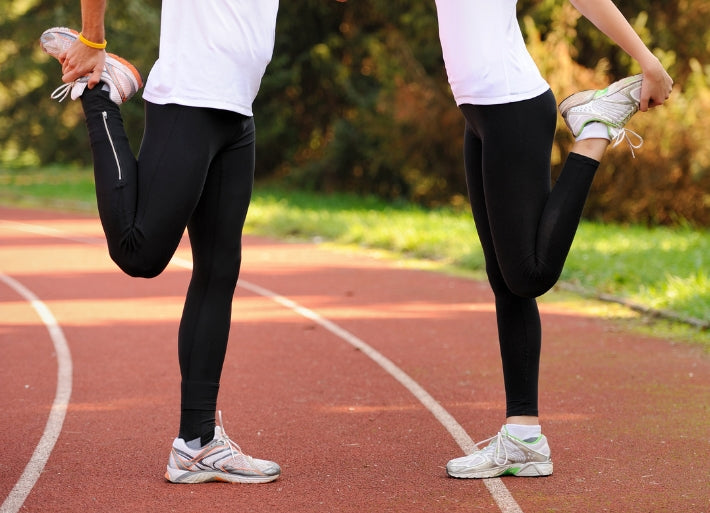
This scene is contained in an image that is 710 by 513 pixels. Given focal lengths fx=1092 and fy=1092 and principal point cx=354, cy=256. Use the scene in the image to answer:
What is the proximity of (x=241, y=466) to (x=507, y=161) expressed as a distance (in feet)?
5.48

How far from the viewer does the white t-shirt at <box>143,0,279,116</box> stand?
4.14 m

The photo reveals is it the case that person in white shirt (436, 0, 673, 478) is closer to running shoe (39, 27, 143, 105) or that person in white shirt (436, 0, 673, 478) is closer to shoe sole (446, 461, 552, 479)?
shoe sole (446, 461, 552, 479)

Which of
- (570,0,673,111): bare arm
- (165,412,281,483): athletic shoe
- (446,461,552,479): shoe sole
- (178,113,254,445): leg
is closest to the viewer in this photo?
(570,0,673,111): bare arm

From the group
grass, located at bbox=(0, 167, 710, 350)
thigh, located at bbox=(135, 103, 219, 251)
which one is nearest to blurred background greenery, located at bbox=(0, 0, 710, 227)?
grass, located at bbox=(0, 167, 710, 350)

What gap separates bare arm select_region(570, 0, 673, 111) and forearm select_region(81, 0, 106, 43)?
1.83 meters

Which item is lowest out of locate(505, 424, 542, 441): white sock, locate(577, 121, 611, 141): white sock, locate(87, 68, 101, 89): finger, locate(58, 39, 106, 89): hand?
locate(505, 424, 542, 441): white sock

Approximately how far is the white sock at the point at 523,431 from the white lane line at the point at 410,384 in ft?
0.69

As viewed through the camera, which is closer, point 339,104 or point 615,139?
point 615,139

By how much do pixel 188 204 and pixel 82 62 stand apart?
689 millimetres

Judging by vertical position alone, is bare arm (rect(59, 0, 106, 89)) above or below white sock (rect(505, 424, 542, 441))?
above

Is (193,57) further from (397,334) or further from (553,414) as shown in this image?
(397,334)

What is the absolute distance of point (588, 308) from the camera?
10.5 metres

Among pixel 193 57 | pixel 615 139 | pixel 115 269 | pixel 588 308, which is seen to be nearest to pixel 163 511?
pixel 193 57

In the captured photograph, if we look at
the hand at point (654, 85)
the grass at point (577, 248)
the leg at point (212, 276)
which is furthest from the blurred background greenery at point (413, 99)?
the leg at point (212, 276)
